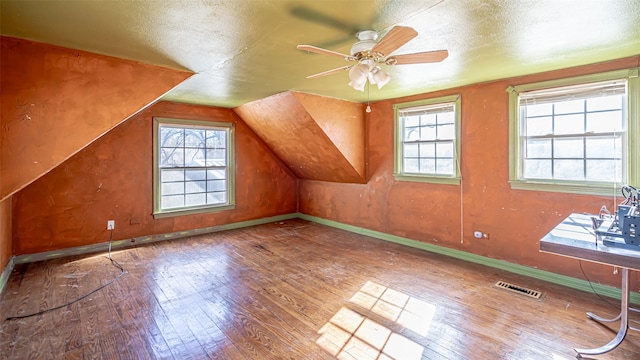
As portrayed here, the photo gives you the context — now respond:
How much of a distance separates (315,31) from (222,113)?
12.7 feet

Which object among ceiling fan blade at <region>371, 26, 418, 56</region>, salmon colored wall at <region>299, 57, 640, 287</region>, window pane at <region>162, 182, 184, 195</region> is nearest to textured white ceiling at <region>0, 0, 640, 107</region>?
ceiling fan blade at <region>371, 26, 418, 56</region>

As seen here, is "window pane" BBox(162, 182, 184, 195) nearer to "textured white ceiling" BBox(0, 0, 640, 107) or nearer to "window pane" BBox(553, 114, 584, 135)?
"textured white ceiling" BBox(0, 0, 640, 107)

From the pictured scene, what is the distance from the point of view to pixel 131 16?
1980 millimetres

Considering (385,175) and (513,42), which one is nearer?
(513,42)

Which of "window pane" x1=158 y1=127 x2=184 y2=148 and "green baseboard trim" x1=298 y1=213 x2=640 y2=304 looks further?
"window pane" x1=158 y1=127 x2=184 y2=148

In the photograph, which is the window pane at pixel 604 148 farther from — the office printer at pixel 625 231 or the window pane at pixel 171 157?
the window pane at pixel 171 157

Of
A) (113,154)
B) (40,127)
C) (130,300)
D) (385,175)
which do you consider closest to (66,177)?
(113,154)

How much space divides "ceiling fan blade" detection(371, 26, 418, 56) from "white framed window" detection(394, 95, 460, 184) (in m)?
2.50

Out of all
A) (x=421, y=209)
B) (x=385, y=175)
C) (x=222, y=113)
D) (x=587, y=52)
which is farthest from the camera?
(x=222, y=113)

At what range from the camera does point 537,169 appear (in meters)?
3.50

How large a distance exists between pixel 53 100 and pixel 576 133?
503cm

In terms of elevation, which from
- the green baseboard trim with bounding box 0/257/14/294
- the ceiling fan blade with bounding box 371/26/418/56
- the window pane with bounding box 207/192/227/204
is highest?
the ceiling fan blade with bounding box 371/26/418/56

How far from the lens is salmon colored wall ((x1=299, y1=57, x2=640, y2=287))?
10.8 feet

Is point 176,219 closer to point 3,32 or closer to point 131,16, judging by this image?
point 3,32
